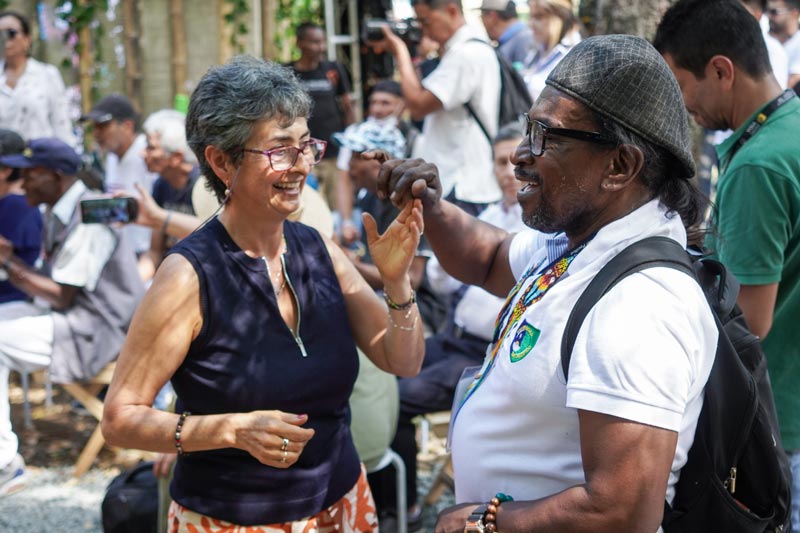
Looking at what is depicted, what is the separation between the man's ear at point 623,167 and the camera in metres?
1.72

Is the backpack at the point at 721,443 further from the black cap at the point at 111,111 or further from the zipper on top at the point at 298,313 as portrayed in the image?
the black cap at the point at 111,111

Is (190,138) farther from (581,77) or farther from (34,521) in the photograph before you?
(34,521)

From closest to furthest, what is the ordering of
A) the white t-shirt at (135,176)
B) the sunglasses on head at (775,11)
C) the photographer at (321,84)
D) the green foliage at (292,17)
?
the white t-shirt at (135,176) < the sunglasses on head at (775,11) < the photographer at (321,84) < the green foliage at (292,17)

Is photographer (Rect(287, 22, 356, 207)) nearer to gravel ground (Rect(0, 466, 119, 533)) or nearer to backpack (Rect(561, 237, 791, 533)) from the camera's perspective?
gravel ground (Rect(0, 466, 119, 533))

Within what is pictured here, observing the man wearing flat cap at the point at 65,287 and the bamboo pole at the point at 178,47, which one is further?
the bamboo pole at the point at 178,47

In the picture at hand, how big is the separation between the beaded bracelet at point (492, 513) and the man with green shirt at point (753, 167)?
1.06m

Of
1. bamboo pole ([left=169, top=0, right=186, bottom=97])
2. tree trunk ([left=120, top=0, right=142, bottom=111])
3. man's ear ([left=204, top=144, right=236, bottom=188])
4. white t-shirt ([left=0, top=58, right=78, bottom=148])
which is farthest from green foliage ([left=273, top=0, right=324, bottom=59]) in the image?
man's ear ([left=204, top=144, right=236, bottom=188])

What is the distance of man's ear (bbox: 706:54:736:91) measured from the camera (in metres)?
2.56

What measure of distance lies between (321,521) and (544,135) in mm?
1261

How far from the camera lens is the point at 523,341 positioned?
1.77 m

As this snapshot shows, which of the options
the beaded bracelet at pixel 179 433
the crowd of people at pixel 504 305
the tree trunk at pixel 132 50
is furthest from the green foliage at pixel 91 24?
the beaded bracelet at pixel 179 433

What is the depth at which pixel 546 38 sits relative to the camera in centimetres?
616

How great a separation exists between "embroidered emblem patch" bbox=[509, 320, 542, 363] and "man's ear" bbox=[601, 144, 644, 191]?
33 cm

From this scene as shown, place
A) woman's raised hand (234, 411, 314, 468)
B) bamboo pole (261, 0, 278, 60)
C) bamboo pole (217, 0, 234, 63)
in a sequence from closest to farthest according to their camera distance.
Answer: woman's raised hand (234, 411, 314, 468)
bamboo pole (217, 0, 234, 63)
bamboo pole (261, 0, 278, 60)
